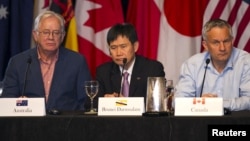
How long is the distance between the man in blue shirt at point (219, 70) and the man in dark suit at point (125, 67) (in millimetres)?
257

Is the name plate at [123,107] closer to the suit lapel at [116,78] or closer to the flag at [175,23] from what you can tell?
the suit lapel at [116,78]

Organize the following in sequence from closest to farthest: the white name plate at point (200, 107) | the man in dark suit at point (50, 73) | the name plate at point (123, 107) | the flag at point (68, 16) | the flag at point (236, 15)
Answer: the white name plate at point (200, 107) < the name plate at point (123, 107) < the man in dark suit at point (50, 73) < the flag at point (236, 15) < the flag at point (68, 16)

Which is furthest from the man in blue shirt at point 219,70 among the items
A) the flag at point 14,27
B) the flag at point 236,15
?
the flag at point 14,27

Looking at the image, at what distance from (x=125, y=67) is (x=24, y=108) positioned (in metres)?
1.21

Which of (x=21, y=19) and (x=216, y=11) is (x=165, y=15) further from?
(x=21, y=19)

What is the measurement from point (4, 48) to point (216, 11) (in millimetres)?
2084

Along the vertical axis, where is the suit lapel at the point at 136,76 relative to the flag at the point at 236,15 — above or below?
below

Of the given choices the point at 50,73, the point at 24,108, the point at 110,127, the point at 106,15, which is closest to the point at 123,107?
the point at 110,127

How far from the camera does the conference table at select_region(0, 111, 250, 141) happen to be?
306cm

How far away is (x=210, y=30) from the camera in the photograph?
13.7ft

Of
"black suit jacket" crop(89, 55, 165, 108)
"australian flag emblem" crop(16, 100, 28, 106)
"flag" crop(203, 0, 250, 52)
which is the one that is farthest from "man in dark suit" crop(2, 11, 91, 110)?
"flag" crop(203, 0, 250, 52)

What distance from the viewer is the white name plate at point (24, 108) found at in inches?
134

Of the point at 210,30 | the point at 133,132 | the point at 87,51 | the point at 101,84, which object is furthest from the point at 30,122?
the point at 87,51

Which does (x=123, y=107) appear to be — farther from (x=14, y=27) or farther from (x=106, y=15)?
(x=14, y=27)
